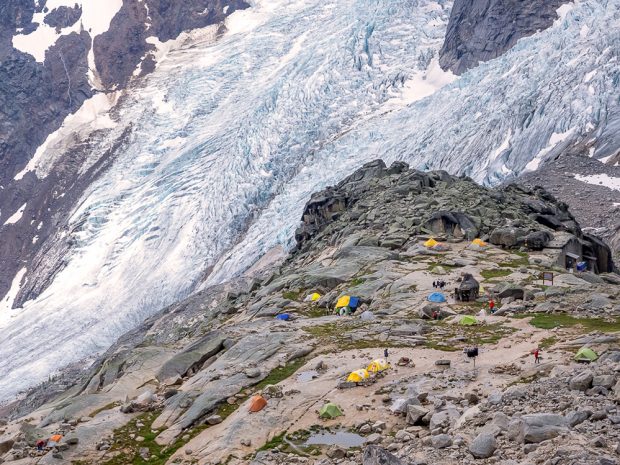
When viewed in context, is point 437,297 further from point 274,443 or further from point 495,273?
point 274,443

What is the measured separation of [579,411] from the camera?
12.7 m

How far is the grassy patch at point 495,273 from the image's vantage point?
32719 millimetres

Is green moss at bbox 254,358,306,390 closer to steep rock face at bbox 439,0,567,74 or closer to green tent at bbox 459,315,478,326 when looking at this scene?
green tent at bbox 459,315,478,326

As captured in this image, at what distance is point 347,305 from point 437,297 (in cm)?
354

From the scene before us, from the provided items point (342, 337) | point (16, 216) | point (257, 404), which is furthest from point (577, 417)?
point (16, 216)

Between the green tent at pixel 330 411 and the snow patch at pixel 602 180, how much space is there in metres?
61.3

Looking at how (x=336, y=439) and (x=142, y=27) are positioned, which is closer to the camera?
(x=336, y=439)

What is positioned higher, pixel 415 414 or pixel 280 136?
pixel 415 414

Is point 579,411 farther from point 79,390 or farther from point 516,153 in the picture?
point 516,153

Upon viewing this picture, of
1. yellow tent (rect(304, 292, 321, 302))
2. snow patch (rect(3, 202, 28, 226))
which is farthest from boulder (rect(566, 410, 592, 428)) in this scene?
snow patch (rect(3, 202, 28, 226))

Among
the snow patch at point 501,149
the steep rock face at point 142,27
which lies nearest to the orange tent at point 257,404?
the snow patch at point 501,149

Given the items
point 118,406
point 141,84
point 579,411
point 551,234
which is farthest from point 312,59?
point 579,411

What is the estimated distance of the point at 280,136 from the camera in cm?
11081

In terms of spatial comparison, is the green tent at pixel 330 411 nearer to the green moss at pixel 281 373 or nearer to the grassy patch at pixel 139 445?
the grassy patch at pixel 139 445
